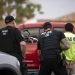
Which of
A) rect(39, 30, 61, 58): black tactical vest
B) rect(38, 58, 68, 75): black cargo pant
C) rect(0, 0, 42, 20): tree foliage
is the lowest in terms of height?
rect(0, 0, 42, 20): tree foliage

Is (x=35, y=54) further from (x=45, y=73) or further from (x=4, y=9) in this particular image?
(x=4, y=9)

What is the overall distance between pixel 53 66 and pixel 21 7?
150ft

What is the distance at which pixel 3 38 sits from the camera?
10266 millimetres

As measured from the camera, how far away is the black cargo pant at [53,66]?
10344mm

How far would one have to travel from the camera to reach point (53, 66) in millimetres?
10367

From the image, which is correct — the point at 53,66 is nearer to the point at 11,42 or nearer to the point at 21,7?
the point at 11,42

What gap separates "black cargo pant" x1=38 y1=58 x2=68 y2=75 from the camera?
407 inches

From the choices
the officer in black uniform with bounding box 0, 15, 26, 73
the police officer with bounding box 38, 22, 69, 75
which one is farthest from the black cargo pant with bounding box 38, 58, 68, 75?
the officer in black uniform with bounding box 0, 15, 26, 73

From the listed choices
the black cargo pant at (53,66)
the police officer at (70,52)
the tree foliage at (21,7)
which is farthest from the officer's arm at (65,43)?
the tree foliage at (21,7)

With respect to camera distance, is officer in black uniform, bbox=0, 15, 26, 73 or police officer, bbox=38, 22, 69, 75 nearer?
officer in black uniform, bbox=0, 15, 26, 73

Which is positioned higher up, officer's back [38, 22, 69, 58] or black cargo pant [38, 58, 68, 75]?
officer's back [38, 22, 69, 58]

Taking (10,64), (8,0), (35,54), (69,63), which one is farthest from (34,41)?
(8,0)

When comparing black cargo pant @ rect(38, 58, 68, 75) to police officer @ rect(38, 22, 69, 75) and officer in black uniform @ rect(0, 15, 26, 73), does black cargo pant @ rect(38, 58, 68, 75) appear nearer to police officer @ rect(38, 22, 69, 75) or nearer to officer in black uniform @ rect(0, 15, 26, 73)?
police officer @ rect(38, 22, 69, 75)

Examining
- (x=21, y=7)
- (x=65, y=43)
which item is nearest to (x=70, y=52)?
(x=65, y=43)
